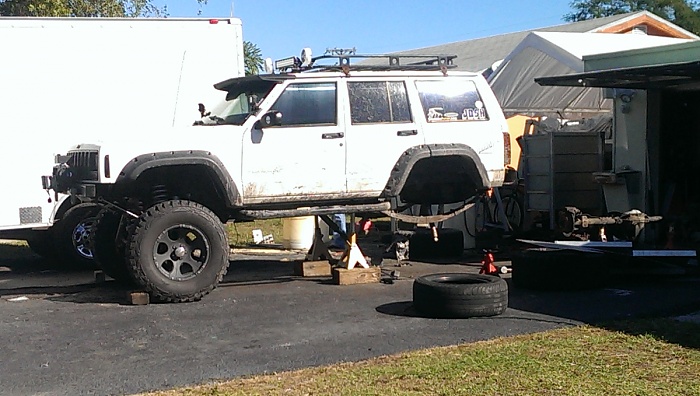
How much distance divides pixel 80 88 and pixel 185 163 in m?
3.21

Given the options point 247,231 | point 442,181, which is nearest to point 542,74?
point 247,231

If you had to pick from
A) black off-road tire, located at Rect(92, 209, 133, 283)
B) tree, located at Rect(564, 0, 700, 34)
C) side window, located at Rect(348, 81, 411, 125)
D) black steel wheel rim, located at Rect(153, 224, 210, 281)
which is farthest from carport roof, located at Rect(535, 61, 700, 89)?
tree, located at Rect(564, 0, 700, 34)

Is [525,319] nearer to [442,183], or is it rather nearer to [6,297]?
[442,183]

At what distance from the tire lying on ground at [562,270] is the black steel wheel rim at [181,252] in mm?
3458

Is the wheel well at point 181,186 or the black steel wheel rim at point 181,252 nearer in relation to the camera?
the black steel wheel rim at point 181,252

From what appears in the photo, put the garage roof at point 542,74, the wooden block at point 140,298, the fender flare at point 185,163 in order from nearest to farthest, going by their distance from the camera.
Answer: the fender flare at point 185,163 < the wooden block at point 140,298 < the garage roof at point 542,74

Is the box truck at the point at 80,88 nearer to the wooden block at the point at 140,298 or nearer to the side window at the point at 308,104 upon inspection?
the side window at the point at 308,104

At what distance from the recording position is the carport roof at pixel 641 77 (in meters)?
9.52

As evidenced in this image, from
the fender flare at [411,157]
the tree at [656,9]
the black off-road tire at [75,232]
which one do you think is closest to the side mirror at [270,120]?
the fender flare at [411,157]

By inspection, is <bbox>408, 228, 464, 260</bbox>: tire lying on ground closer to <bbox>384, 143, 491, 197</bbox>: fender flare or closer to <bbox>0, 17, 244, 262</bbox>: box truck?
<bbox>384, 143, 491, 197</bbox>: fender flare

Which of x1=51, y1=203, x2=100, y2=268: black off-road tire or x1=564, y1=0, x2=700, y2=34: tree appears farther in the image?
x1=564, y1=0, x2=700, y2=34: tree

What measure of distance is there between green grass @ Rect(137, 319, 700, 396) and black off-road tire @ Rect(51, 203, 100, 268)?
635 centimetres

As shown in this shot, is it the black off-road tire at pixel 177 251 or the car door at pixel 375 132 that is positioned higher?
the car door at pixel 375 132

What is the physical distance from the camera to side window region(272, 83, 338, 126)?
9617mm
